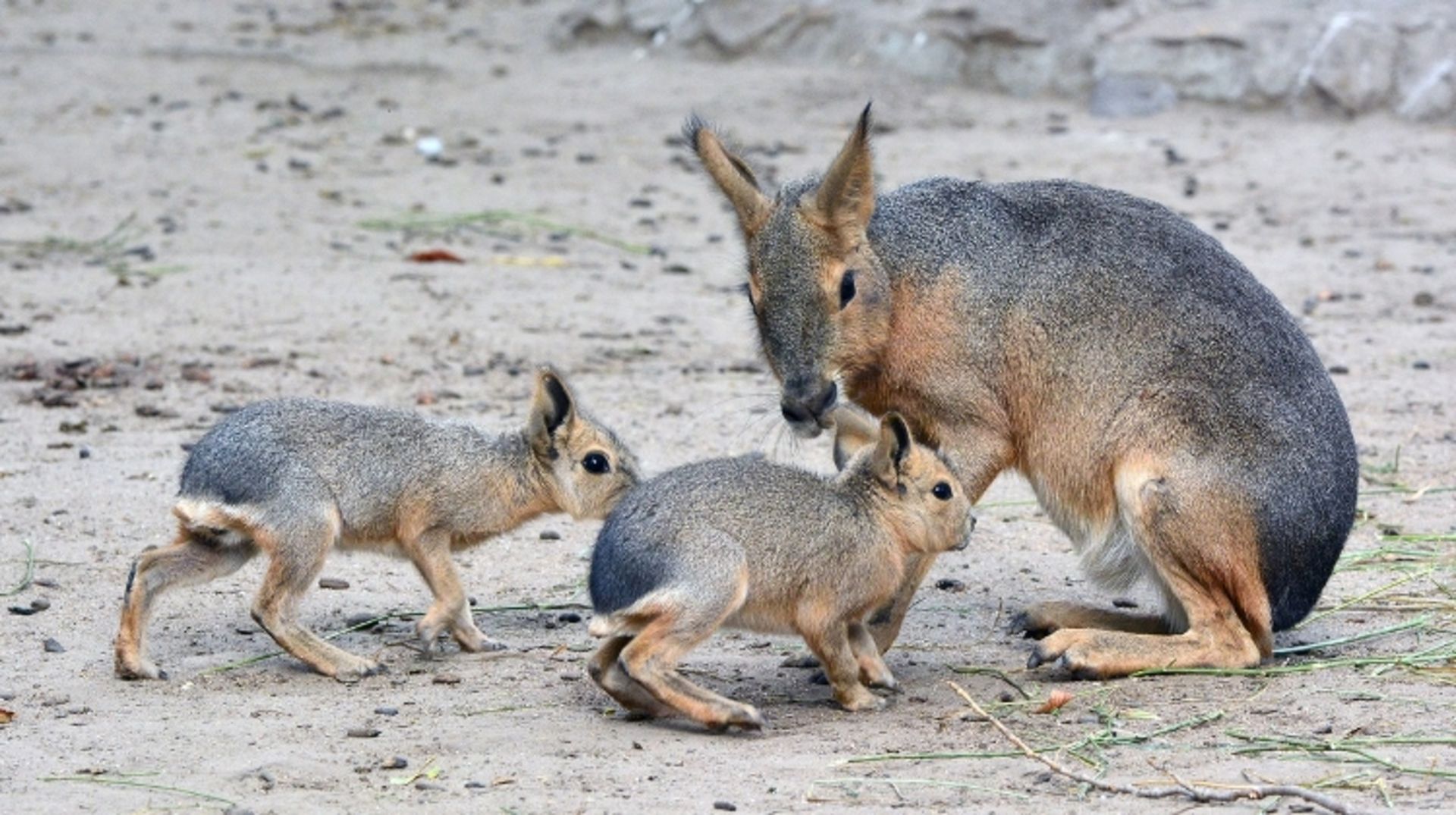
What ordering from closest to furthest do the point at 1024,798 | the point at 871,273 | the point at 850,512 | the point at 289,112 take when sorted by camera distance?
the point at 1024,798
the point at 850,512
the point at 871,273
the point at 289,112

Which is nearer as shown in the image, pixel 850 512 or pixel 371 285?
pixel 850 512

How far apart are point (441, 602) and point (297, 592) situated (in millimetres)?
425

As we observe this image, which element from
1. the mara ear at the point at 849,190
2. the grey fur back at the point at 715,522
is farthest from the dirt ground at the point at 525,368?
the mara ear at the point at 849,190

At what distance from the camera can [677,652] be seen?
16.1ft

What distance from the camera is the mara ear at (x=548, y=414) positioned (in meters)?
5.87

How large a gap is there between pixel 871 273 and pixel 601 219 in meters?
6.00

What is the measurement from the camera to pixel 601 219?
11.5 meters

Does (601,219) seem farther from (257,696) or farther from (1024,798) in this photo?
(1024,798)

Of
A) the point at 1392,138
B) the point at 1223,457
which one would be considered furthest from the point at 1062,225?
the point at 1392,138

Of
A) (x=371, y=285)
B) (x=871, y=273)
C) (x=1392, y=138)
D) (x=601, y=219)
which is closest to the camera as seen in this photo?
(x=871, y=273)

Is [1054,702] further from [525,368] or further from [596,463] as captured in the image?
[525,368]

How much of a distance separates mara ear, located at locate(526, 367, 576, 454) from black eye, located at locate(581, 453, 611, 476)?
11 centimetres

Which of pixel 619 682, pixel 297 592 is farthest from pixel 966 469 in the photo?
pixel 297 592

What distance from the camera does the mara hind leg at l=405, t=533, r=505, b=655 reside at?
5.65m
